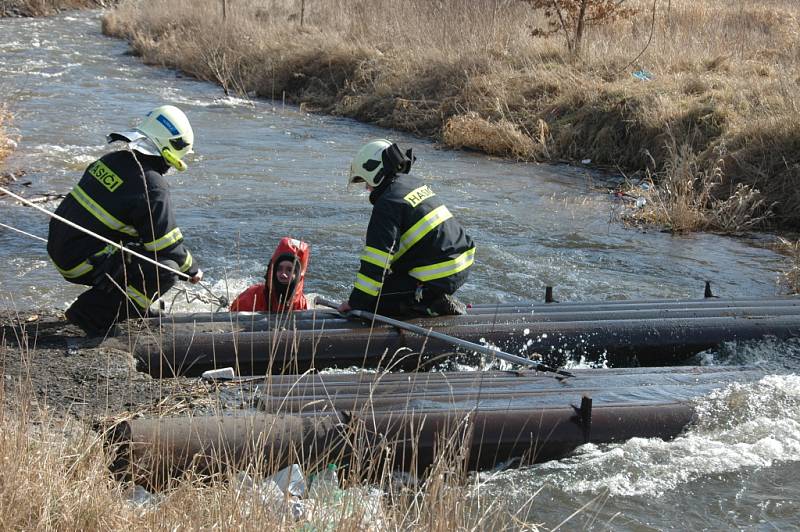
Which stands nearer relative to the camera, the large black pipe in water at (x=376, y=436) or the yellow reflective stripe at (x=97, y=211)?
the large black pipe in water at (x=376, y=436)

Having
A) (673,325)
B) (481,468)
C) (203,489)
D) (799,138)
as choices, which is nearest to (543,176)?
(799,138)

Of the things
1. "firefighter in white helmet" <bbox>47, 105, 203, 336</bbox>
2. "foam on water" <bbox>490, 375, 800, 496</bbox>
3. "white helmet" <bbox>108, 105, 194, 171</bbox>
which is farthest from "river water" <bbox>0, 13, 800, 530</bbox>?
"white helmet" <bbox>108, 105, 194, 171</bbox>

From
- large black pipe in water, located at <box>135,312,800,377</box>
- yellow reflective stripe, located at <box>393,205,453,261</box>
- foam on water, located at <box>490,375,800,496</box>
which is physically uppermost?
yellow reflective stripe, located at <box>393,205,453,261</box>

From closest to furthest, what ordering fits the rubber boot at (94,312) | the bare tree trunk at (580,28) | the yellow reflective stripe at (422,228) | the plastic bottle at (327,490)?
the plastic bottle at (327,490) < the rubber boot at (94,312) < the yellow reflective stripe at (422,228) < the bare tree trunk at (580,28)

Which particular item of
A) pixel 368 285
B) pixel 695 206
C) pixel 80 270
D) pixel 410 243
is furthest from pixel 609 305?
pixel 695 206

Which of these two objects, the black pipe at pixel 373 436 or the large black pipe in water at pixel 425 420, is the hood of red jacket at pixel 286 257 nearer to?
the large black pipe in water at pixel 425 420

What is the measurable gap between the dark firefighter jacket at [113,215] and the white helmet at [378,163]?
1.29 metres

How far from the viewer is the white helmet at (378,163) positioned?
6.39 metres

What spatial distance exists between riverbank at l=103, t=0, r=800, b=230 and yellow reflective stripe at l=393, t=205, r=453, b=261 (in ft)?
21.0

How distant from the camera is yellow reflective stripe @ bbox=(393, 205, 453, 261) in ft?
21.0

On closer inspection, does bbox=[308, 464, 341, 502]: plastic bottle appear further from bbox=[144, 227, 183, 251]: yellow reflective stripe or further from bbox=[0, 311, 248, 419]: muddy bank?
bbox=[144, 227, 183, 251]: yellow reflective stripe

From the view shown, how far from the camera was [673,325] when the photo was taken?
7.01m

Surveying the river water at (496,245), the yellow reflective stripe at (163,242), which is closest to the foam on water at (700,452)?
the river water at (496,245)

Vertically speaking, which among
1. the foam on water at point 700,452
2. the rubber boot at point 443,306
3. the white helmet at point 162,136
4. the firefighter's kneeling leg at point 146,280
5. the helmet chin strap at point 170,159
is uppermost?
the white helmet at point 162,136
